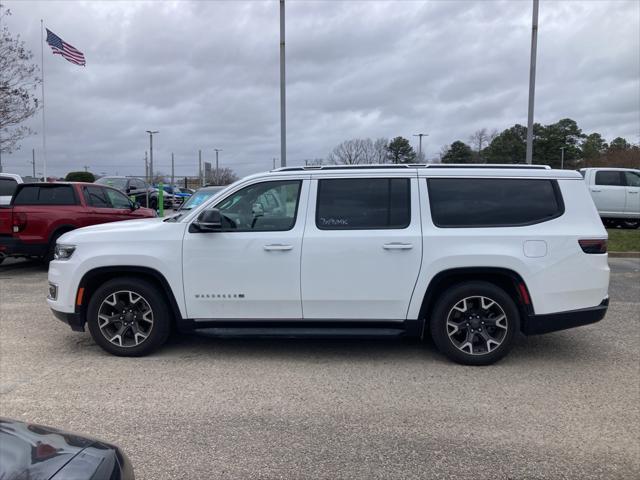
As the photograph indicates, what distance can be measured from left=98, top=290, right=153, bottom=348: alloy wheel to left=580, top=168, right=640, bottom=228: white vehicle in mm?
15989

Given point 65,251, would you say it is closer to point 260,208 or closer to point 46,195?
point 260,208

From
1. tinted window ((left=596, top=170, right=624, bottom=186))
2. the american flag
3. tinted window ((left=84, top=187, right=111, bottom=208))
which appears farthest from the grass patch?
the american flag

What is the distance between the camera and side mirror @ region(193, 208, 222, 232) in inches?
191

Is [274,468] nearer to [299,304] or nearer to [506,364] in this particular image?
[299,304]

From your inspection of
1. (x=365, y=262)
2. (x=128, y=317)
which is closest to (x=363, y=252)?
(x=365, y=262)

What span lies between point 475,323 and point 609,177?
49.5 ft

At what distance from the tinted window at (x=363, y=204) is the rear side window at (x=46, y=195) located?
7337 millimetres

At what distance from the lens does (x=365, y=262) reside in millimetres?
4883

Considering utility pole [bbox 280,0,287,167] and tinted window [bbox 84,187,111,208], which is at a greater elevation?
utility pole [bbox 280,0,287,167]

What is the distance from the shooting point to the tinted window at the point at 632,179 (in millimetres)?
17094

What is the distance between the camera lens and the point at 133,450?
134 inches

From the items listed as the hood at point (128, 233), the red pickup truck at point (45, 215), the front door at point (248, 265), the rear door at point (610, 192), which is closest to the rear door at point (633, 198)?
the rear door at point (610, 192)

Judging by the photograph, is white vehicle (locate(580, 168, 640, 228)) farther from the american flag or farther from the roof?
the american flag

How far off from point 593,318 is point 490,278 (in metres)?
1.01
